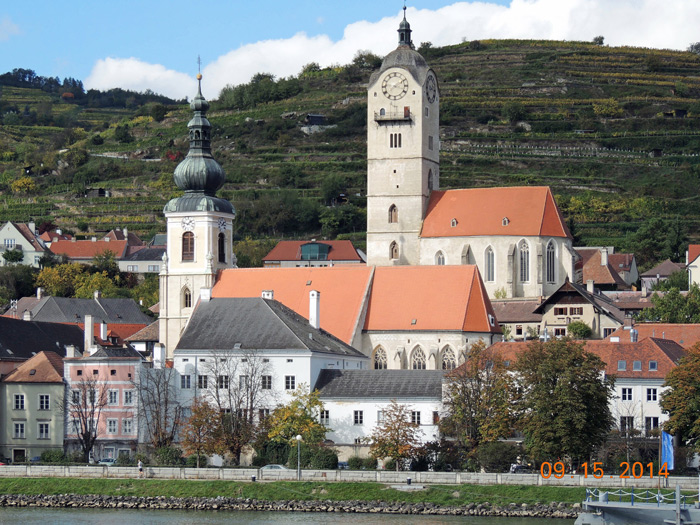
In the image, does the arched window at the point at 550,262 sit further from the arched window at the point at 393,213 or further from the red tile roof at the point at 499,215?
the arched window at the point at 393,213

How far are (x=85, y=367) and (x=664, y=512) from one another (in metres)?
A: 27.4

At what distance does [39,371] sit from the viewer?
→ 196 feet

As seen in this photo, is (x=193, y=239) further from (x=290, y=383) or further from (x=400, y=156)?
(x=400, y=156)

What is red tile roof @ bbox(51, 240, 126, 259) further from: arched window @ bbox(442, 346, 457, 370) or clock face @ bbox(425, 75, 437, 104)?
arched window @ bbox(442, 346, 457, 370)

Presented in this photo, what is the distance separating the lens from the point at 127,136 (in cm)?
16450

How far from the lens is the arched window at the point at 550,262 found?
81.4 metres

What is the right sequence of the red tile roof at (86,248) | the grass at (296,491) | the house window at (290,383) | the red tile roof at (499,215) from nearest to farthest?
the grass at (296,491), the house window at (290,383), the red tile roof at (499,215), the red tile roof at (86,248)

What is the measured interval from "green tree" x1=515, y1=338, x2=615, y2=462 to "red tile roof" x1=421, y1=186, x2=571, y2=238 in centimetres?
3020

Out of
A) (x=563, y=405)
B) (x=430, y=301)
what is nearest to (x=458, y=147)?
(x=430, y=301)

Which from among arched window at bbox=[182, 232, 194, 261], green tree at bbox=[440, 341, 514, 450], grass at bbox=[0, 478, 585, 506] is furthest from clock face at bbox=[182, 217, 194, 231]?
grass at bbox=[0, 478, 585, 506]

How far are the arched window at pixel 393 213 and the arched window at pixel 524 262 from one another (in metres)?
8.26

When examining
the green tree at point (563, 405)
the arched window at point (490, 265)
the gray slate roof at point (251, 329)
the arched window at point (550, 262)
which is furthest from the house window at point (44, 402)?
the arched window at point (550, 262)

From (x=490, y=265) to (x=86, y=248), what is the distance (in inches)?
1903

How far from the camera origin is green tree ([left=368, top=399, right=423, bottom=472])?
172 ft
